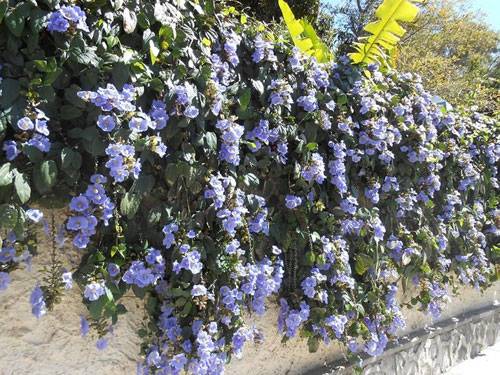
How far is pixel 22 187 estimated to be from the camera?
195cm

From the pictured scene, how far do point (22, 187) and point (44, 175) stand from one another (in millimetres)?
88

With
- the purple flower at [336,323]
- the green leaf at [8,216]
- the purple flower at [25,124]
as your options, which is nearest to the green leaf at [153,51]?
the purple flower at [25,124]

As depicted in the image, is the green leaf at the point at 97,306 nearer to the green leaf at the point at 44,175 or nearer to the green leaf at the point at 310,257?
the green leaf at the point at 44,175

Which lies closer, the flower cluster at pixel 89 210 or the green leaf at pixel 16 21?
the green leaf at pixel 16 21

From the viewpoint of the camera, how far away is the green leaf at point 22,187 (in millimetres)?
1931

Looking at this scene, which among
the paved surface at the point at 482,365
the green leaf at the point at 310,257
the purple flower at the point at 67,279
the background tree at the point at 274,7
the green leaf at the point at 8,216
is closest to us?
the green leaf at the point at 8,216

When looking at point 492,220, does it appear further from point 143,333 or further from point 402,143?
point 143,333

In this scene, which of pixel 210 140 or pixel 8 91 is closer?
pixel 8 91

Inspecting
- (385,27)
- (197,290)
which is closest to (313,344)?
(197,290)

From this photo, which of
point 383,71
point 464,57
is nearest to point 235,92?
point 383,71

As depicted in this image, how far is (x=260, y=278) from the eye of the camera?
9.62ft

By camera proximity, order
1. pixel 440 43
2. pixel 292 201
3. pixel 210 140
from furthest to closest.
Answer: pixel 440 43 < pixel 292 201 < pixel 210 140

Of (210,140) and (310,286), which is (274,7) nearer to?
(310,286)

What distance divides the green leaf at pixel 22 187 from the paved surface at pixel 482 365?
180 inches
